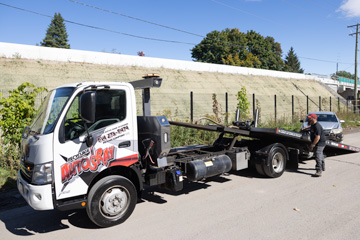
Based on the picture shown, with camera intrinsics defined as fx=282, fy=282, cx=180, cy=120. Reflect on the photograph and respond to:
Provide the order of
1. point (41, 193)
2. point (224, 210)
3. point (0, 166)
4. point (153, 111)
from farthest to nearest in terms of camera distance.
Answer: point (153, 111) < point (0, 166) < point (224, 210) < point (41, 193)

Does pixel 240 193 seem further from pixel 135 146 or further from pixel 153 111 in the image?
pixel 153 111

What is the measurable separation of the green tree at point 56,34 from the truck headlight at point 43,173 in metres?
84.3

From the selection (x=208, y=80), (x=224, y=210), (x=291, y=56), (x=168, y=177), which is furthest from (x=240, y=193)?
(x=291, y=56)

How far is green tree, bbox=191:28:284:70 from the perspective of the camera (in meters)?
63.4

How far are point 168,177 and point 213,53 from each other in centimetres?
6156

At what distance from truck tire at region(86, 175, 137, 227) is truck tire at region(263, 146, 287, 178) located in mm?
3767

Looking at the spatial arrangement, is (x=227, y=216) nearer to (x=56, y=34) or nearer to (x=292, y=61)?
(x=56, y=34)

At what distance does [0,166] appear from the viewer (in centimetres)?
774

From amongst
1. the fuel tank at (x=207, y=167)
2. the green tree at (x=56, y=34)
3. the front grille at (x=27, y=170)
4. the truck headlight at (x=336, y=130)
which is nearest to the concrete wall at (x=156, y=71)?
the truck headlight at (x=336, y=130)

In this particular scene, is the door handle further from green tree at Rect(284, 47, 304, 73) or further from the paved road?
green tree at Rect(284, 47, 304, 73)

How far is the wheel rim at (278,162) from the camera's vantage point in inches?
295

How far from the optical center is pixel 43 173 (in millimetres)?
3990

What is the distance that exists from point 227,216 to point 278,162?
133 inches

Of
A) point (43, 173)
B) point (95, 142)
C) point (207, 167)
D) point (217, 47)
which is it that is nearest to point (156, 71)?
point (207, 167)
